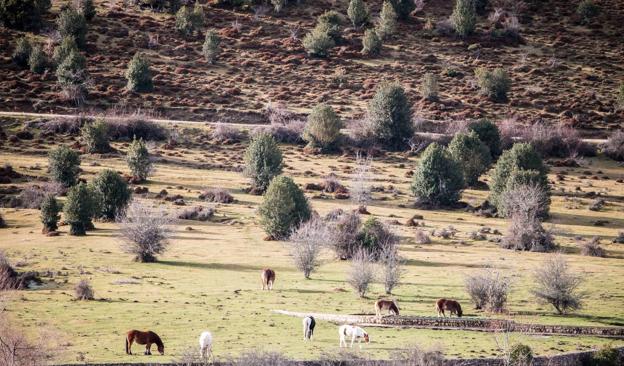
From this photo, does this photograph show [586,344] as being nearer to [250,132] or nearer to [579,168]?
[579,168]

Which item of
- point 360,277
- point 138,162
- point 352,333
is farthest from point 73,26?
point 352,333

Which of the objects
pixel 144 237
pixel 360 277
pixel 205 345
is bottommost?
pixel 144 237

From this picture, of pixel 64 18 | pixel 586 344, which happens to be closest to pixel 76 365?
pixel 586 344

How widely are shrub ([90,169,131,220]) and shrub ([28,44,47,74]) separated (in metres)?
62.3

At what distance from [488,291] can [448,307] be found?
13.0ft

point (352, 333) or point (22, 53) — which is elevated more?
point (352, 333)

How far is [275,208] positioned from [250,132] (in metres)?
47.0

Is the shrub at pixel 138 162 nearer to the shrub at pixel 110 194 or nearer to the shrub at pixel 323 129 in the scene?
the shrub at pixel 110 194

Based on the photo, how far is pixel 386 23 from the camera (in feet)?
527

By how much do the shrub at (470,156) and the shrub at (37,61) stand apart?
6641 cm

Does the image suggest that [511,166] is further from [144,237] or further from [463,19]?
[463,19]

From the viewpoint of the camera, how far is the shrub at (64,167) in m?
91.1

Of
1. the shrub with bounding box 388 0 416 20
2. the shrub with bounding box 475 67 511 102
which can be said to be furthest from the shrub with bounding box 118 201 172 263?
the shrub with bounding box 388 0 416 20

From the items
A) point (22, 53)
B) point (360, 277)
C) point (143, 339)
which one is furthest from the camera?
point (22, 53)
